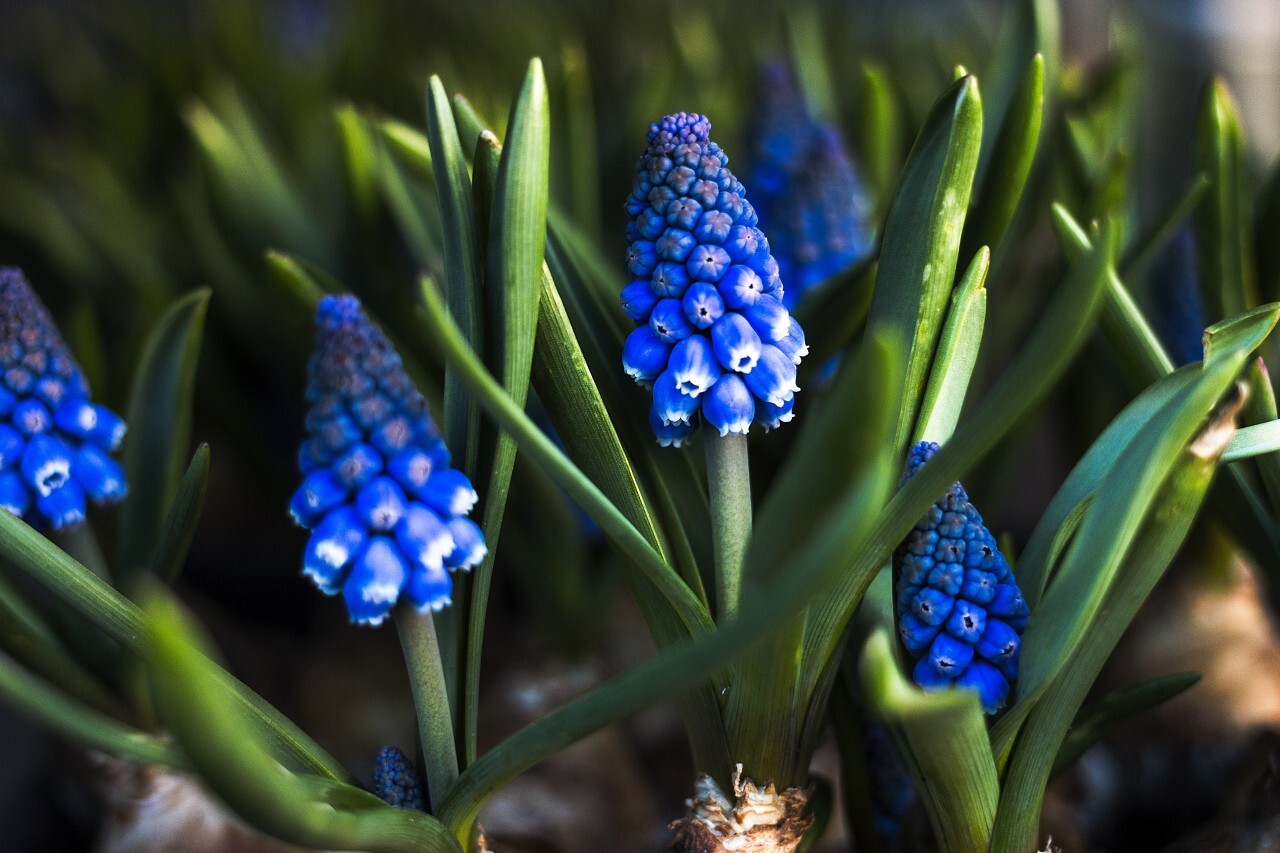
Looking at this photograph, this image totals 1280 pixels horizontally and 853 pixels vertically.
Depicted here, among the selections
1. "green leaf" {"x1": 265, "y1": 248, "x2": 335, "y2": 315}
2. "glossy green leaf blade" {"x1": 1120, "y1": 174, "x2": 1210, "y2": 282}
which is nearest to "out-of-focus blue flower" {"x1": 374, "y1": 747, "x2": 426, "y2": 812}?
"green leaf" {"x1": 265, "y1": 248, "x2": 335, "y2": 315}

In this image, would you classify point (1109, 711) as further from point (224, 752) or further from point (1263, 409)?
point (224, 752)

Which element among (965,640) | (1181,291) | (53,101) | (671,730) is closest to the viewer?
(965,640)

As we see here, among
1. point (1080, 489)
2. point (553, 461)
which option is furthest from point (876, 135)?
point (553, 461)

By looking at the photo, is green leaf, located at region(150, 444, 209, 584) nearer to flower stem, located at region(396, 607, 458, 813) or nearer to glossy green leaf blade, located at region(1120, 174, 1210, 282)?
flower stem, located at region(396, 607, 458, 813)

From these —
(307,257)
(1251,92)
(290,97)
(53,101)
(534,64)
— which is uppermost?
(53,101)

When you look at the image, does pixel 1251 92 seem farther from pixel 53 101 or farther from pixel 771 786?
pixel 53 101

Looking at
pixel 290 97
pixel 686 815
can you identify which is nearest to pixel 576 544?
pixel 686 815
